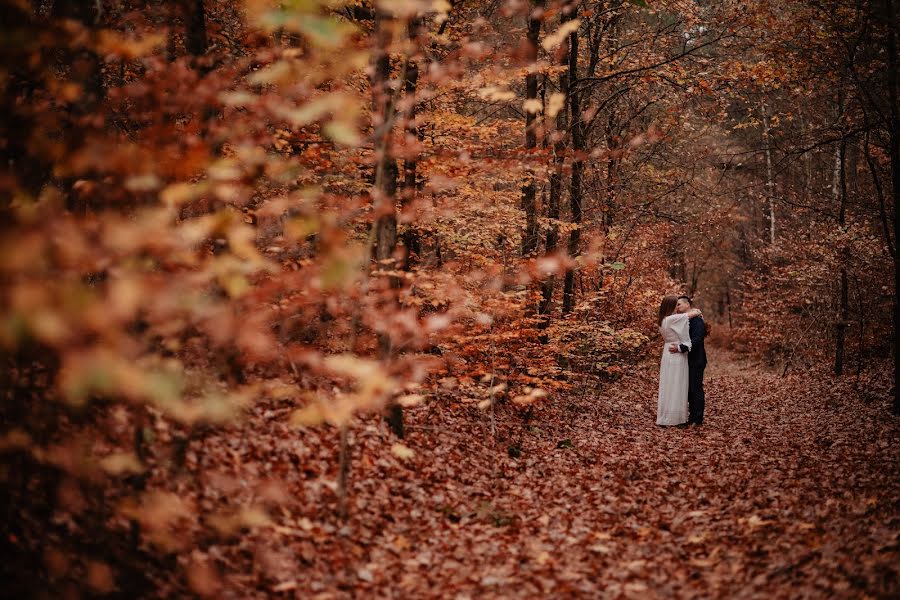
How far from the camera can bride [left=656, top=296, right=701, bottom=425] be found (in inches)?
417

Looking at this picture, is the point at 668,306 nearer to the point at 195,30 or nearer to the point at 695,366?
the point at 695,366

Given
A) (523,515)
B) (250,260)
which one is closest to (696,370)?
(523,515)

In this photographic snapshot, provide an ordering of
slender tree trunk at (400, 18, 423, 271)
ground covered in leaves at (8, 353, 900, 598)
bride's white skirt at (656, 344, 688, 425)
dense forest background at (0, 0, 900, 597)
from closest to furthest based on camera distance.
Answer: dense forest background at (0, 0, 900, 597) < ground covered in leaves at (8, 353, 900, 598) < slender tree trunk at (400, 18, 423, 271) < bride's white skirt at (656, 344, 688, 425)

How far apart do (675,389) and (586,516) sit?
5.56m

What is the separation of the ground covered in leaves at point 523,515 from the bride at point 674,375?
157 cm

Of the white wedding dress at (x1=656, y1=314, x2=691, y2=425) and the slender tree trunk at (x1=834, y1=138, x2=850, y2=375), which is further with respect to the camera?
the slender tree trunk at (x1=834, y1=138, x2=850, y2=375)

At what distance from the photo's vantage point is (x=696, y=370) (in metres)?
10.5

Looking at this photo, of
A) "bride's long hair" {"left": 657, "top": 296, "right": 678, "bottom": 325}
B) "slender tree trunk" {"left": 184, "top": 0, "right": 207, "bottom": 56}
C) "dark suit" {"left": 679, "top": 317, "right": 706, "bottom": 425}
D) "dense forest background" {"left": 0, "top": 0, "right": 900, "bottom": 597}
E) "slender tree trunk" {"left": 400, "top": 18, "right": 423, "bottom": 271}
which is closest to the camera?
"dense forest background" {"left": 0, "top": 0, "right": 900, "bottom": 597}

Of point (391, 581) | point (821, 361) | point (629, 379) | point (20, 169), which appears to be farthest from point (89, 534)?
point (821, 361)

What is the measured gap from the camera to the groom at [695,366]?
10.5 metres

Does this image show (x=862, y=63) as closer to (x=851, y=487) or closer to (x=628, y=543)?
(x=851, y=487)

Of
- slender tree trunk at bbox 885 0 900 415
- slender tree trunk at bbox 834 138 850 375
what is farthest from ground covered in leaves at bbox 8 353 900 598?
slender tree trunk at bbox 834 138 850 375

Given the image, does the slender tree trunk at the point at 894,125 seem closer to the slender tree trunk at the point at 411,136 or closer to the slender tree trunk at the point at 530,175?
the slender tree trunk at the point at 530,175

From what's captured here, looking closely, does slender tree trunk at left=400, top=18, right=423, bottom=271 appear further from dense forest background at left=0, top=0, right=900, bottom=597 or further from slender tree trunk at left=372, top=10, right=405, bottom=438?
slender tree trunk at left=372, top=10, right=405, bottom=438
